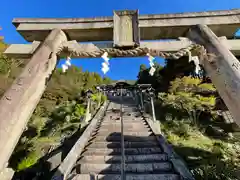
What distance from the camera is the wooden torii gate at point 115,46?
170 cm

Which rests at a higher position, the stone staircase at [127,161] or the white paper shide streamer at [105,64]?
the white paper shide streamer at [105,64]

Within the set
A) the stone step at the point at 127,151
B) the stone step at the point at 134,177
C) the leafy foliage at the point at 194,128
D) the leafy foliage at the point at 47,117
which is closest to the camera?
the stone step at the point at 134,177

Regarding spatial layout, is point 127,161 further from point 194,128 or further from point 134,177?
point 194,128

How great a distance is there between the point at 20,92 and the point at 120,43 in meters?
1.34

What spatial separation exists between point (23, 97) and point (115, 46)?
1.28m

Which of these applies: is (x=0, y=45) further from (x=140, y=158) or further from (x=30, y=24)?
(x=140, y=158)

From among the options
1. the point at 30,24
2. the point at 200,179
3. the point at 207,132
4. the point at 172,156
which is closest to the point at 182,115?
the point at 207,132

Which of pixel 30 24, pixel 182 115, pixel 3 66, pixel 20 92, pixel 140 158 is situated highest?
pixel 3 66

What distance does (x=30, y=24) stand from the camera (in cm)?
276

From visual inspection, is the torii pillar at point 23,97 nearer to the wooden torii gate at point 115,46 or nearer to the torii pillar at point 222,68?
the wooden torii gate at point 115,46

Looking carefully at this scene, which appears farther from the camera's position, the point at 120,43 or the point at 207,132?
the point at 207,132

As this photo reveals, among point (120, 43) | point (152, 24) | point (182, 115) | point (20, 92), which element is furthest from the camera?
point (182, 115)

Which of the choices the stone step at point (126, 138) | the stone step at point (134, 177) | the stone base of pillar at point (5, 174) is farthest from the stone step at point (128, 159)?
the stone base of pillar at point (5, 174)

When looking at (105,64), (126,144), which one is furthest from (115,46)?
(126,144)
